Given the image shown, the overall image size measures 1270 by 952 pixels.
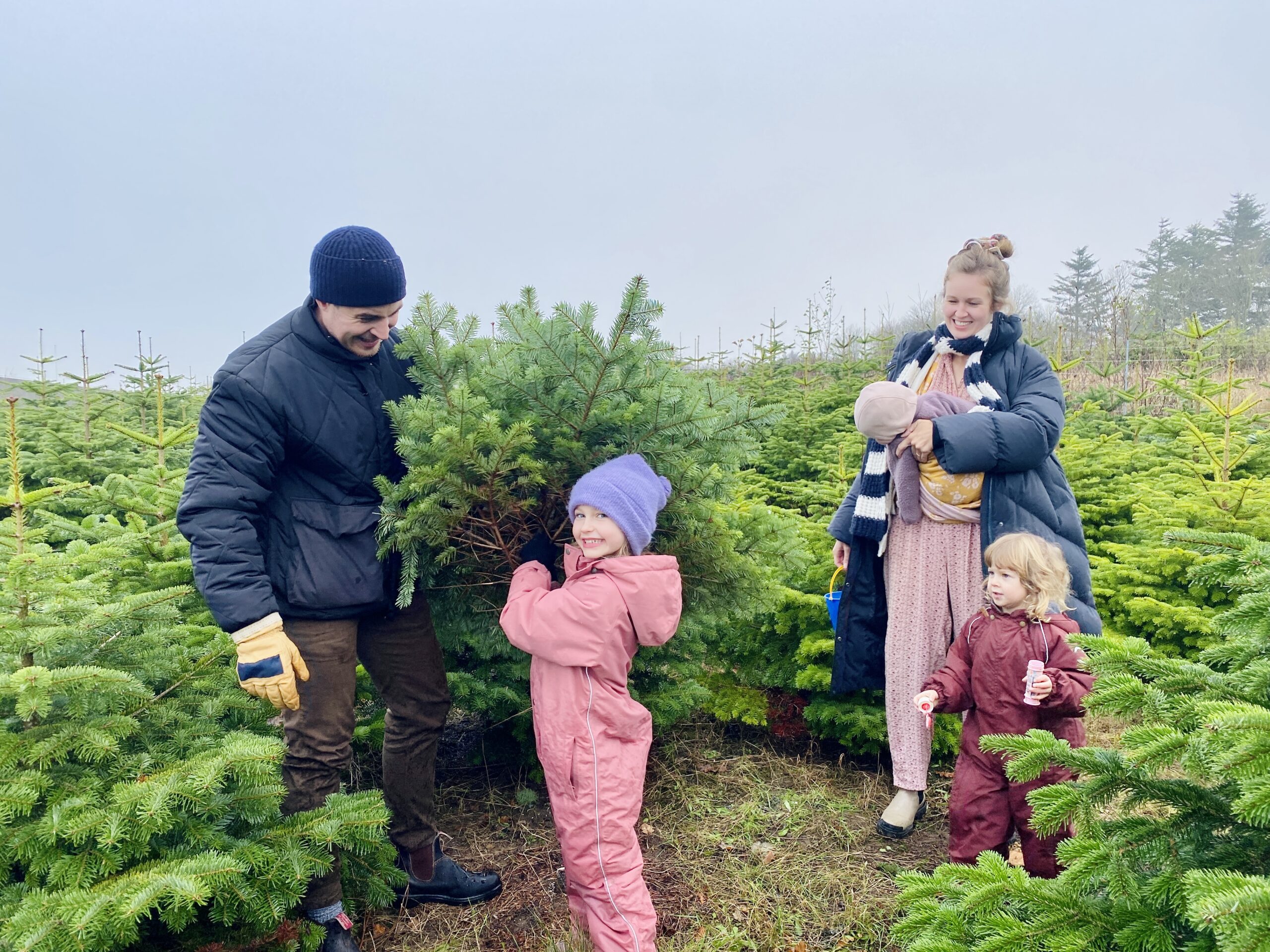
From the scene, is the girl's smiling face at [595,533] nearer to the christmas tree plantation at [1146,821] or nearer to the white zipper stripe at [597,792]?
the white zipper stripe at [597,792]

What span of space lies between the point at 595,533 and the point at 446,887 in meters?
1.61

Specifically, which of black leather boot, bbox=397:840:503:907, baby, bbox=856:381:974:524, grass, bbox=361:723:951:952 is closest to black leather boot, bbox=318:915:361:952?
grass, bbox=361:723:951:952

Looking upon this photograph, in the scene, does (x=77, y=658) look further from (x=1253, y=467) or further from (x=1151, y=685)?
(x=1253, y=467)

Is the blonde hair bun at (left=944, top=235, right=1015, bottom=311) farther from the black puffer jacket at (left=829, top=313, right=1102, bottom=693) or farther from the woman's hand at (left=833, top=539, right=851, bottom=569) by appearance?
the woman's hand at (left=833, top=539, right=851, bottom=569)

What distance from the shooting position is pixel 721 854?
338 centimetres

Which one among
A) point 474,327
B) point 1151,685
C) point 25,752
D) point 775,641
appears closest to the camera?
point 1151,685

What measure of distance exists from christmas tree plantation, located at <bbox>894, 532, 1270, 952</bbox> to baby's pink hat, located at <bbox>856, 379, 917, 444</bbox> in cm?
146

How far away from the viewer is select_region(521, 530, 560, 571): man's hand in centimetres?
287

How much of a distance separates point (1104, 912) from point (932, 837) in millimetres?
2235

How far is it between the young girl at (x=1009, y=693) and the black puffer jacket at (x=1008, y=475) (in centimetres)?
21

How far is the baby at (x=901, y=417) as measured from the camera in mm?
3182

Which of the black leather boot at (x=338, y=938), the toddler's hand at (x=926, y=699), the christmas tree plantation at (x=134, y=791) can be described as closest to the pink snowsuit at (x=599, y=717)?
the christmas tree plantation at (x=134, y=791)

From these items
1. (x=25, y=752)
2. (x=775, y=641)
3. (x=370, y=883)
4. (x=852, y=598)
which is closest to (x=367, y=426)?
(x=25, y=752)

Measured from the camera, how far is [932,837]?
348 centimetres
